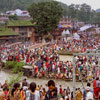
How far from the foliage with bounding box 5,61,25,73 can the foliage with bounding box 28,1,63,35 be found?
58.9 ft

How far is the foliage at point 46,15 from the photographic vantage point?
38.7 metres

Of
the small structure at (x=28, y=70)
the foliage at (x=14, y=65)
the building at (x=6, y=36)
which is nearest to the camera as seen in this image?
the small structure at (x=28, y=70)

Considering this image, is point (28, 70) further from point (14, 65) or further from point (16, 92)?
point (16, 92)

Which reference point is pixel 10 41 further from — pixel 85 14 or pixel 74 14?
pixel 85 14

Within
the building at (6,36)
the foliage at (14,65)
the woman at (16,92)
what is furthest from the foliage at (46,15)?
the woman at (16,92)

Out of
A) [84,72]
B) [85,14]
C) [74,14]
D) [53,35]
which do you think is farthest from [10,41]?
[85,14]

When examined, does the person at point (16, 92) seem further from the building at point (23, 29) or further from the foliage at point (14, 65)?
the building at point (23, 29)

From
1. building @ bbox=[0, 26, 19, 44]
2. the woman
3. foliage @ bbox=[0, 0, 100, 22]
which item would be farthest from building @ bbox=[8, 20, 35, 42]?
the woman

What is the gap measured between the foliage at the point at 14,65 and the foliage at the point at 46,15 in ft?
58.9

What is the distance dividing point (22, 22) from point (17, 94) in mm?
38177

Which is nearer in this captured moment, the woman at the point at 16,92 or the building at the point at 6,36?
the woman at the point at 16,92

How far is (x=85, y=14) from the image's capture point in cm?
8331

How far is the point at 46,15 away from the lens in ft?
127

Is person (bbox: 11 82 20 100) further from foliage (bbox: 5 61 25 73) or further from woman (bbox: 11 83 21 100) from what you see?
foliage (bbox: 5 61 25 73)
